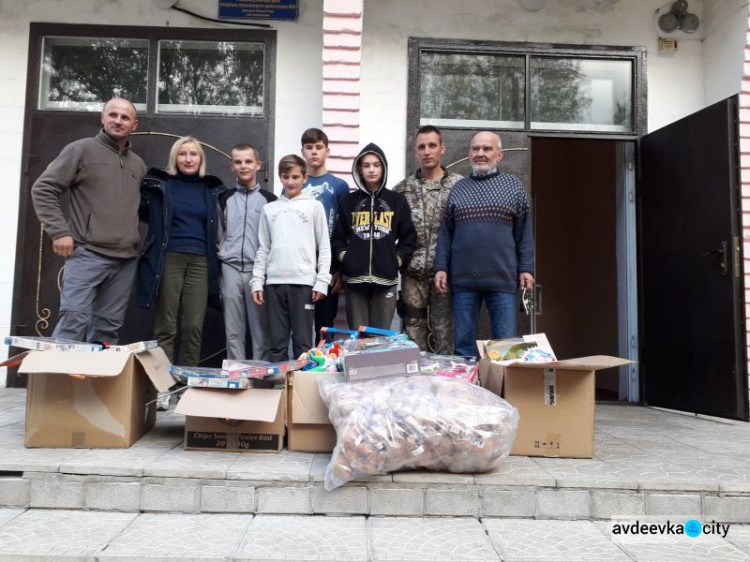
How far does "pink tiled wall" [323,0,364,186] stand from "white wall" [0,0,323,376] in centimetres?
48

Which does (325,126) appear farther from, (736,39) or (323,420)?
(736,39)

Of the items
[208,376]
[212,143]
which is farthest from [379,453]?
[212,143]

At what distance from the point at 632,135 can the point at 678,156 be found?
59 cm

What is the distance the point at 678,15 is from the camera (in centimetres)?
551

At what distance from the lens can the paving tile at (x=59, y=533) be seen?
2.22m

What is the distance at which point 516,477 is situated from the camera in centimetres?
270

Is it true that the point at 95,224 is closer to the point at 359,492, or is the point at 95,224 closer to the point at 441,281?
the point at 441,281

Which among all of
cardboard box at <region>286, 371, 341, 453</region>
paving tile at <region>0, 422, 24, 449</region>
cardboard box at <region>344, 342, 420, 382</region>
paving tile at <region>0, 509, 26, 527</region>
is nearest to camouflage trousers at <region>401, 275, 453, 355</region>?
cardboard box at <region>344, 342, 420, 382</region>

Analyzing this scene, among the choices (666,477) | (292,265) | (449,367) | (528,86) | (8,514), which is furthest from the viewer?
(528,86)

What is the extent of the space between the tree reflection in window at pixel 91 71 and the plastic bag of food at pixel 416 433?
395cm

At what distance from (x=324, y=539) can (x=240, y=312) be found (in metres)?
2.28

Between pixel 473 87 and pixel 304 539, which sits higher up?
pixel 473 87

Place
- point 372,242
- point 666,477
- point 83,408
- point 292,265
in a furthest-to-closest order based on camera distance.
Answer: point 372,242 < point 292,265 < point 83,408 < point 666,477

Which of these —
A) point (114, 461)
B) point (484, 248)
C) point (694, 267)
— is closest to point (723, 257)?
point (694, 267)
